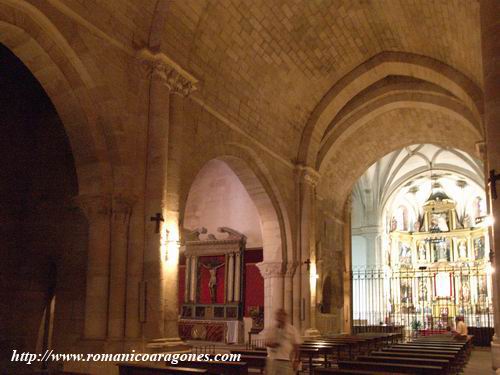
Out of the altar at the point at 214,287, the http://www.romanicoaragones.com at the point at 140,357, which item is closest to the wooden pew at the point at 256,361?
the http://www.romanicoaragones.com at the point at 140,357

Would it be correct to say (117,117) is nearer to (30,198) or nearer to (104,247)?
(104,247)

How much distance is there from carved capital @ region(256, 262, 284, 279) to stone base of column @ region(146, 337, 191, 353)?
282 inches

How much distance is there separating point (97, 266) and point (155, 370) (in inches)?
124

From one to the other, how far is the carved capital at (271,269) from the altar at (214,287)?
2.00 m

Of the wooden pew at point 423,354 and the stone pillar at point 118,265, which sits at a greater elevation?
the stone pillar at point 118,265

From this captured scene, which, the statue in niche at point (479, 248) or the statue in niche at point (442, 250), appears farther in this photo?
the statue in niche at point (442, 250)

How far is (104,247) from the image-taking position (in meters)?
10.4

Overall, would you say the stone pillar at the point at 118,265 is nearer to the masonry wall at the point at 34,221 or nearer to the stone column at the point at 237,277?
the masonry wall at the point at 34,221

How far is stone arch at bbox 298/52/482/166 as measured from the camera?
1666 centimetres

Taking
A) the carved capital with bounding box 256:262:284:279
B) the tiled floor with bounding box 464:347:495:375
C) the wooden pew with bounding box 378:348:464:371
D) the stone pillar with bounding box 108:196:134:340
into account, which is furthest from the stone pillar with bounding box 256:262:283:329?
the stone pillar with bounding box 108:196:134:340

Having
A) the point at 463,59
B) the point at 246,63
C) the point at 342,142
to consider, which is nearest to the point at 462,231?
the point at 342,142

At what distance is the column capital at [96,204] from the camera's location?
10.4m

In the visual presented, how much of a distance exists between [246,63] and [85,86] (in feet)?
19.0

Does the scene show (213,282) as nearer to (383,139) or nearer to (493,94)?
(383,139)
